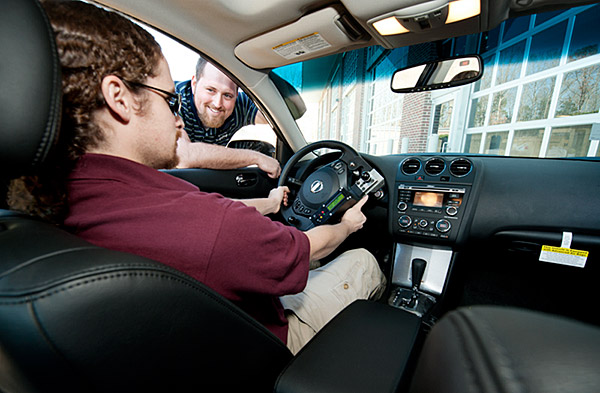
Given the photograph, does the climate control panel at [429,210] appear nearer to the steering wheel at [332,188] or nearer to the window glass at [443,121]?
the steering wheel at [332,188]

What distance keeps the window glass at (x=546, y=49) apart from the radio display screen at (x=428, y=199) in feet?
15.4

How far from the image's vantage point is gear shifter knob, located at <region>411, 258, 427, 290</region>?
5.41 ft

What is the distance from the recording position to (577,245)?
1.36 m

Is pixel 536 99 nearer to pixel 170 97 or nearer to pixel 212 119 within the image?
pixel 212 119

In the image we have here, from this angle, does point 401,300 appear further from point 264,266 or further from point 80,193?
point 80,193

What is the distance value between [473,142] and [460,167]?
17.5ft

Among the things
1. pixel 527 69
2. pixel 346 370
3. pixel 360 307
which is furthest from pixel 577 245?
pixel 527 69

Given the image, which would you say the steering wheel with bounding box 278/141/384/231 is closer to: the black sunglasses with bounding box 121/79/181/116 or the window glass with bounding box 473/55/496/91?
the black sunglasses with bounding box 121/79/181/116

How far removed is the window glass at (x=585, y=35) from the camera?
3.75 metres

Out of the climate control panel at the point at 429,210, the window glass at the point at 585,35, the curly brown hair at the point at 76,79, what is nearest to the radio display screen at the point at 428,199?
the climate control panel at the point at 429,210

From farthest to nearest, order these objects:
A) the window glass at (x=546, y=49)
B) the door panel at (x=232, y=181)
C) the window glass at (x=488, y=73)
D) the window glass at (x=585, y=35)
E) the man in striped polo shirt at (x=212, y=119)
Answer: the window glass at (x=488, y=73)
the window glass at (x=546, y=49)
the window glass at (x=585, y=35)
the man in striped polo shirt at (x=212, y=119)
the door panel at (x=232, y=181)

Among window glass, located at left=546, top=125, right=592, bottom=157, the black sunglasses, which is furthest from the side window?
window glass, located at left=546, top=125, right=592, bottom=157

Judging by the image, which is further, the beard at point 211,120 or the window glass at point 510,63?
the window glass at point 510,63

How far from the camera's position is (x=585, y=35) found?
3.90 m
